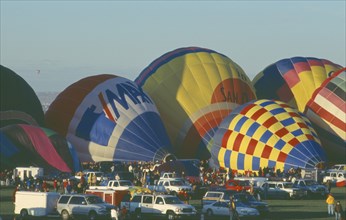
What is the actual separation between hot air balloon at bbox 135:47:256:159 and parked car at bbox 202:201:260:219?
24.6m

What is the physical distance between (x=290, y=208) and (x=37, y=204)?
445 inches

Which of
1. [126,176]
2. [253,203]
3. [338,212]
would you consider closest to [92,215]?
[253,203]

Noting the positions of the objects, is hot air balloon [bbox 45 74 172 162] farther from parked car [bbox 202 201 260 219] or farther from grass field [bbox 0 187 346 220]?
parked car [bbox 202 201 260 219]

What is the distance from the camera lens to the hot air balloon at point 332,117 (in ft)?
207

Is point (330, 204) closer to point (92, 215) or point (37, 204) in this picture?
point (92, 215)

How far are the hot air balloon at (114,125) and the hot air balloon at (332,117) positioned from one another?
9828 millimetres

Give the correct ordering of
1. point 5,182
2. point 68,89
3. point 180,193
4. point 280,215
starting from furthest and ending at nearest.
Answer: point 68,89, point 5,182, point 180,193, point 280,215

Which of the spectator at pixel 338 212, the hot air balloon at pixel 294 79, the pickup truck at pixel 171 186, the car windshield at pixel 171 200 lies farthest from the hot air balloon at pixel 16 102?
the spectator at pixel 338 212

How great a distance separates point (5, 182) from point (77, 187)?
31.3ft

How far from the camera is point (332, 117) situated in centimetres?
6341

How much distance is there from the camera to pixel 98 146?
60.7 meters

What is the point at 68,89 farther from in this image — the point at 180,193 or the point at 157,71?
the point at 180,193

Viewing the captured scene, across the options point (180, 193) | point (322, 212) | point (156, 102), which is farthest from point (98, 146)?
point (322, 212)

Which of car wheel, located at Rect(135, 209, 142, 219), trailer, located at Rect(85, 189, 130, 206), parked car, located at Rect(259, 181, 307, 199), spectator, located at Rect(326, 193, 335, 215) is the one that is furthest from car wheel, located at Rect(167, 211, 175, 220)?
parked car, located at Rect(259, 181, 307, 199)
